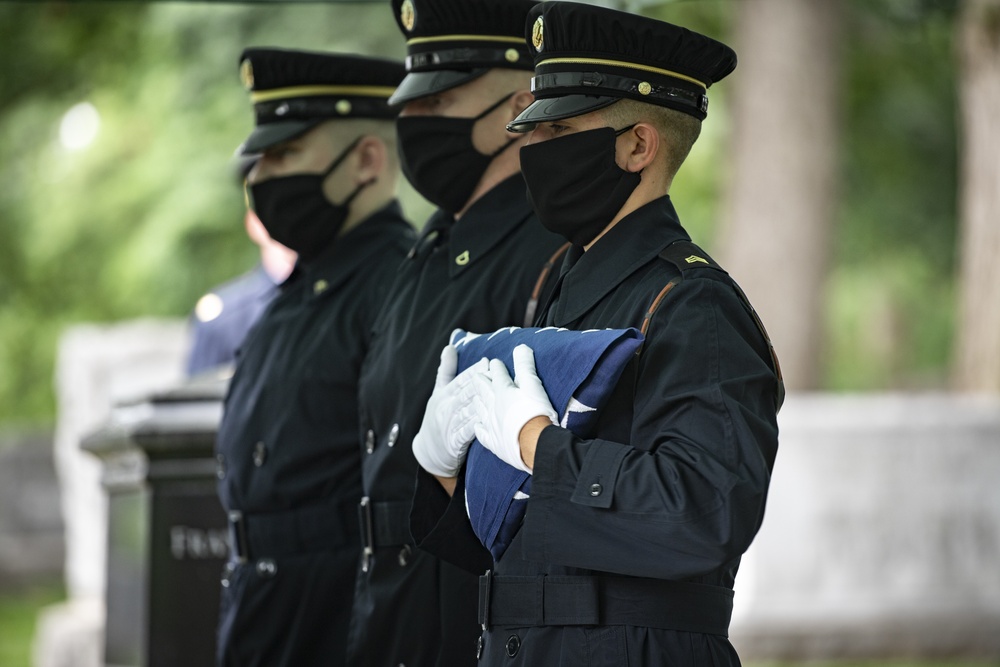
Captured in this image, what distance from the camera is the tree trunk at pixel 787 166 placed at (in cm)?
1203

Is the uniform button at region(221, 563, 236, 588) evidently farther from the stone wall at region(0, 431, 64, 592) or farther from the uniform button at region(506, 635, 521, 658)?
the stone wall at region(0, 431, 64, 592)

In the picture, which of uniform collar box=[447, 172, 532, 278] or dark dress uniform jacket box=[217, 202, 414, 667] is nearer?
uniform collar box=[447, 172, 532, 278]

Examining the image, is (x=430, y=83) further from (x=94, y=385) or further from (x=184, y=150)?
(x=184, y=150)

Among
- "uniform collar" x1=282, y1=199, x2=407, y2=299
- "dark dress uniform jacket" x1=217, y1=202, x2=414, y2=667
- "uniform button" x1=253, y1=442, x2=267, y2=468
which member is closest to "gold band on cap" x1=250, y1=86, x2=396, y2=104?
"uniform collar" x1=282, y1=199, x2=407, y2=299

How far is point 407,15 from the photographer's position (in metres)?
3.95

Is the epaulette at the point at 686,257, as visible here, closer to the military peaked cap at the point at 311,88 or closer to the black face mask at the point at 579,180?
the black face mask at the point at 579,180

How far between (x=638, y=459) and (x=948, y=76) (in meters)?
13.1

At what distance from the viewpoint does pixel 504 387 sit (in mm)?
2836

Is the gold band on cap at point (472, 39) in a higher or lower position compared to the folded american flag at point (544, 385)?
higher

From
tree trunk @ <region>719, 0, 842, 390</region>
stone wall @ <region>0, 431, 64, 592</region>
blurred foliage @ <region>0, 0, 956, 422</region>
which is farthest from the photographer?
stone wall @ <region>0, 431, 64, 592</region>

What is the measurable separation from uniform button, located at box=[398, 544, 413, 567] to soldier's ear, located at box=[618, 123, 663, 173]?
1.24m

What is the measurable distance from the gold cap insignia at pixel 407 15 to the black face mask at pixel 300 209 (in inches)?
27.1

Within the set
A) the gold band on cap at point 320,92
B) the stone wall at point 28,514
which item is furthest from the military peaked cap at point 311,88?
the stone wall at point 28,514

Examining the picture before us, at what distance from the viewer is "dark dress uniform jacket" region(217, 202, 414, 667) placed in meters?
4.25
